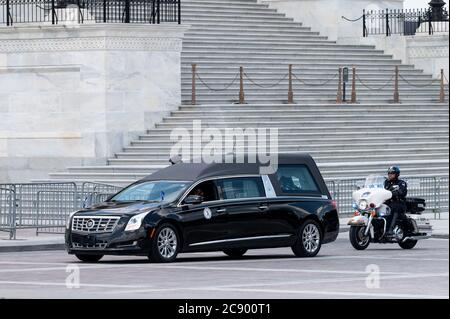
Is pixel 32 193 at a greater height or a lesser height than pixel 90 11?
lesser

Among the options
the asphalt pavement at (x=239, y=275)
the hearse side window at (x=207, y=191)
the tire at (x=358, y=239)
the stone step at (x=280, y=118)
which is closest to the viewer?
the asphalt pavement at (x=239, y=275)

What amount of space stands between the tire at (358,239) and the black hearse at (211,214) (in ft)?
3.59

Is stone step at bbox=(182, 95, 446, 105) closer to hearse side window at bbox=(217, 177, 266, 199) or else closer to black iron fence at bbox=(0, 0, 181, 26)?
black iron fence at bbox=(0, 0, 181, 26)

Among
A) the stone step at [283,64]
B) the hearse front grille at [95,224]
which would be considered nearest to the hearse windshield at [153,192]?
the hearse front grille at [95,224]

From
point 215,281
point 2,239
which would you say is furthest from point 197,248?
point 2,239

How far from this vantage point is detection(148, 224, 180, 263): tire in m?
25.0

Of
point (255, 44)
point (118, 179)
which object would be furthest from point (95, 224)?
point (255, 44)

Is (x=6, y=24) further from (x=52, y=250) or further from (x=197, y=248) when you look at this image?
(x=197, y=248)

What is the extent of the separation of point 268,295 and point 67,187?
49.2ft

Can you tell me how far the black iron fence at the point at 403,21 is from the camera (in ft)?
164

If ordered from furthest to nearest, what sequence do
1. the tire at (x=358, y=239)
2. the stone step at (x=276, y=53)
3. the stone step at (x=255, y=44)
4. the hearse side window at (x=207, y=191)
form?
the stone step at (x=255, y=44)
the stone step at (x=276, y=53)
the tire at (x=358, y=239)
the hearse side window at (x=207, y=191)

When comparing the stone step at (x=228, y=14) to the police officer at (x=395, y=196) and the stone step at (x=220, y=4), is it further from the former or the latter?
the police officer at (x=395, y=196)

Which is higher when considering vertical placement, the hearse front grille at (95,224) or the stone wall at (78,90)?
the stone wall at (78,90)
